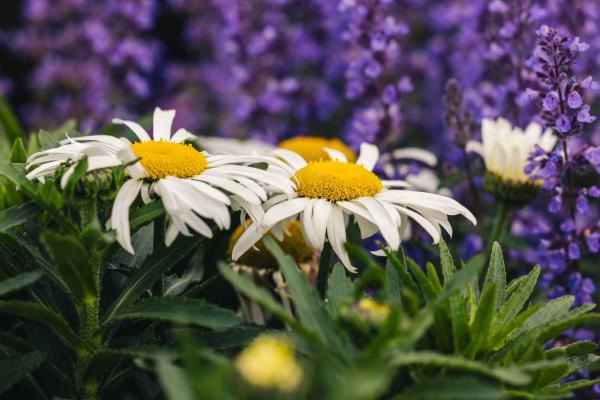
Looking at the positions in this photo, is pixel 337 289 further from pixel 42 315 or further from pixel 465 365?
pixel 42 315

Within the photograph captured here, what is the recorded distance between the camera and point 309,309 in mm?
821

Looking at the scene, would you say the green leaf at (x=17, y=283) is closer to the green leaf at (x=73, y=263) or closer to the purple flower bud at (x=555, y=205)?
the green leaf at (x=73, y=263)

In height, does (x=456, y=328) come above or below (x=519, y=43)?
below

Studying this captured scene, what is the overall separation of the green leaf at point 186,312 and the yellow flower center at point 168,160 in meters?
0.17

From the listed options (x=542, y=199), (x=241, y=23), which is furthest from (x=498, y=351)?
(x=241, y=23)

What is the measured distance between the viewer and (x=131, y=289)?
0.97 metres

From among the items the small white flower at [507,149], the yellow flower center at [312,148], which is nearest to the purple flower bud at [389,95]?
the yellow flower center at [312,148]

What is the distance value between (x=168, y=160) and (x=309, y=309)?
0.97 feet

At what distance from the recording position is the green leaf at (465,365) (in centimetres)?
73

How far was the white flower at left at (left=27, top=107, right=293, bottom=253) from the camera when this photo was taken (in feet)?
2.90

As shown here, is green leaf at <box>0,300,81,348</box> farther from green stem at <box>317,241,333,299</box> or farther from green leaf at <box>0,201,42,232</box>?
green stem at <box>317,241,333,299</box>

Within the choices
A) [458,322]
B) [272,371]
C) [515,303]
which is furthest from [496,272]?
[272,371]

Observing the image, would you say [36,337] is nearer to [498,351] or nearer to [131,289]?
[131,289]

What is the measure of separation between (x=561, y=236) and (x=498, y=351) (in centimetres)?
55
